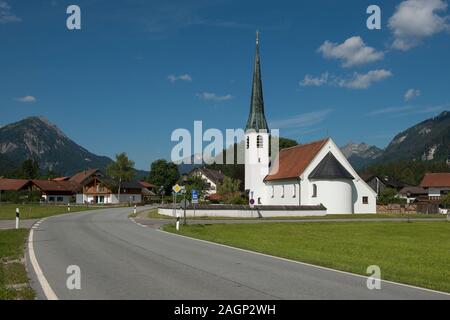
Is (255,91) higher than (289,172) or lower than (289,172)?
higher

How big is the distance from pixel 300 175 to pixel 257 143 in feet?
38.6

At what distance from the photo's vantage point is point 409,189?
134625 millimetres

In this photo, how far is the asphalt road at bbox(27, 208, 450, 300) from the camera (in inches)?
359

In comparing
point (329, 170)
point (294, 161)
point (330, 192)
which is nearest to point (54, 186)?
point (294, 161)

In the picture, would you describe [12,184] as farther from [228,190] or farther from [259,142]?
[259,142]

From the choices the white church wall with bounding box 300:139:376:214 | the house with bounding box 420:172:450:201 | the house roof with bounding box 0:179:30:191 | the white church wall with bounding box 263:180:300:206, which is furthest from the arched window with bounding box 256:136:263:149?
the house roof with bounding box 0:179:30:191

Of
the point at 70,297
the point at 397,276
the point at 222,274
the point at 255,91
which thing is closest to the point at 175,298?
the point at 70,297

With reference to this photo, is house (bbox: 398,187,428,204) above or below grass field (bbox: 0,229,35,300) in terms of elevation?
below

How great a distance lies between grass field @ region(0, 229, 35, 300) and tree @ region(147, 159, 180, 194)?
4355 inches

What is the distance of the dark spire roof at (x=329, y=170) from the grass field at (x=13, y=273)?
3968cm

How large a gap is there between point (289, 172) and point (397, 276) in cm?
4815

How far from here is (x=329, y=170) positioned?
55.6 m

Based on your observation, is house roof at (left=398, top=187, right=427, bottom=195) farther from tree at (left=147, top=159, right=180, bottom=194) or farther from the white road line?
the white road line
